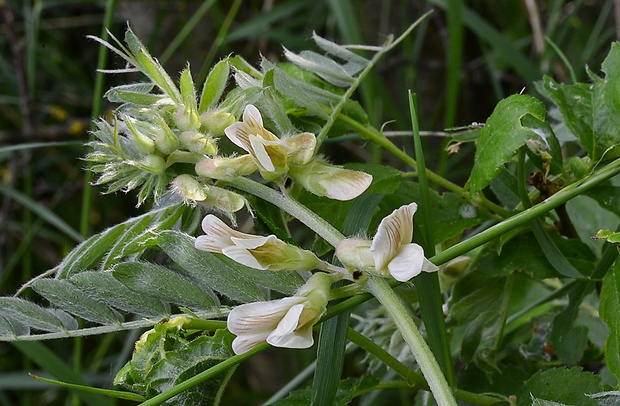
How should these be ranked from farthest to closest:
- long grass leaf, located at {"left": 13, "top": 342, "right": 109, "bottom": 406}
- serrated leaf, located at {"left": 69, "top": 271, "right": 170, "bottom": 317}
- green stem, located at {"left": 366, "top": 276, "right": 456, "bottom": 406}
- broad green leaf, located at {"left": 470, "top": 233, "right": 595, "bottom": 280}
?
long grass leaf, located at {"left": 13, "top": 342, "right": 109, "bottom": 406} < broad green leaf, located at {"left": 470, "top": 233, "right": 595, "bottom": 280} < serrated leaf, located at {"left": 69, "top": 271, "right": 170, "bottom": 317} < green stem, located at {"left": 366, "top": 276, "right": 456, "bottom": 406}

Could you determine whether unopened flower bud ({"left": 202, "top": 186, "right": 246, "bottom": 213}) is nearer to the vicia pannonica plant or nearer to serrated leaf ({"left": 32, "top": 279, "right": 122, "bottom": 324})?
the vicia pannonica plant

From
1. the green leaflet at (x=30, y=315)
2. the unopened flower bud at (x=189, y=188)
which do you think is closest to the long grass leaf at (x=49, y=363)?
the green leaflet at (x=30, y=315)

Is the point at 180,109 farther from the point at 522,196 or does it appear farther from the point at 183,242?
the point at 522,196

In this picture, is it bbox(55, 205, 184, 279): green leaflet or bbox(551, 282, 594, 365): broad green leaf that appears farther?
bbox(551, 282, 594, 365): broad green leaf

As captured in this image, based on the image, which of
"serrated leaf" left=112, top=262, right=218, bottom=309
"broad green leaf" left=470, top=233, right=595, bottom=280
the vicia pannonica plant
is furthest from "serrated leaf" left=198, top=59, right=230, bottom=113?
"broad green leaf" left=470, top=233, right=595, bottom=280

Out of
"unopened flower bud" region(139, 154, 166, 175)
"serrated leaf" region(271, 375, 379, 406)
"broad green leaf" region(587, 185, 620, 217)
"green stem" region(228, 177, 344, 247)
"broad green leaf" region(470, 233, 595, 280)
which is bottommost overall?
"serrated leaf" region(271, 375, 379, 406)

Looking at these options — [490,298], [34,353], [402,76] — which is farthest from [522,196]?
[402,76]

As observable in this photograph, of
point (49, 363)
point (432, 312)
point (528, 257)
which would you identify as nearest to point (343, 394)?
point (432, 312)
